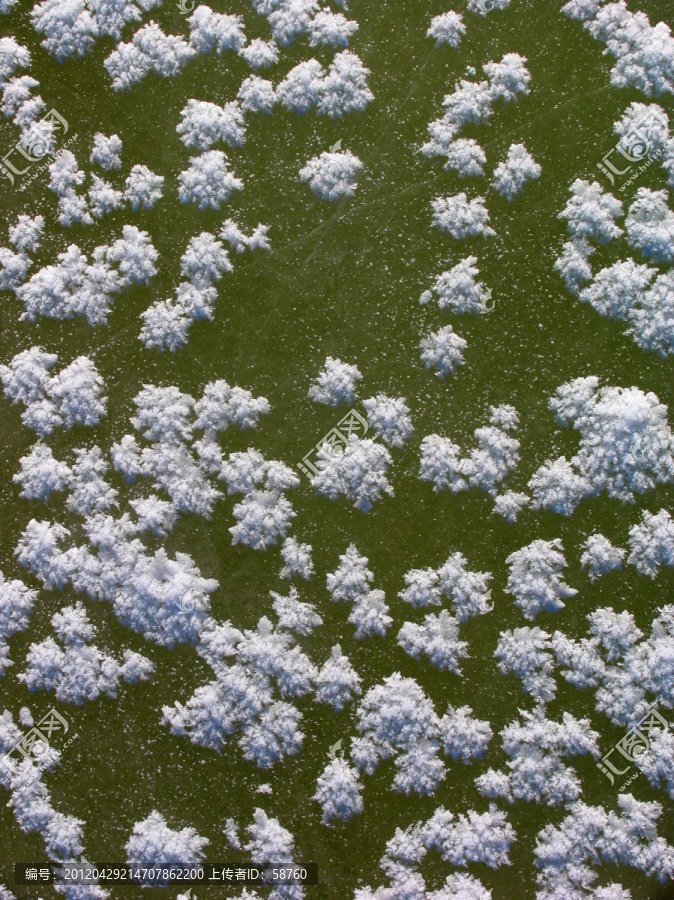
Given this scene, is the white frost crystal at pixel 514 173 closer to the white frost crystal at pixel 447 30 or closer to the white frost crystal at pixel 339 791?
the white frost crystal at pixel 447 30

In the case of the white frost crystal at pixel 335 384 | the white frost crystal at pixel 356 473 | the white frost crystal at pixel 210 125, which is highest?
the white frost crystal at pixel 210 125

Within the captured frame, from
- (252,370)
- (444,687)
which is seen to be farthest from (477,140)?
(444,687)

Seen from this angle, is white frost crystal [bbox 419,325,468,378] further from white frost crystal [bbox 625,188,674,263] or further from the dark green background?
white frost crystal [bbox 625,188,674,263]

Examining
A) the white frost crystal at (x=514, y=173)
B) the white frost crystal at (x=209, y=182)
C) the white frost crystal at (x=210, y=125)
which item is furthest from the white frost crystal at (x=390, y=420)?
the white frost crystal at (x=210, y=125)

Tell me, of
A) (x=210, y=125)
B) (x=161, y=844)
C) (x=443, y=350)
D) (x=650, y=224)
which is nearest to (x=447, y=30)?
(x=210, y=125)

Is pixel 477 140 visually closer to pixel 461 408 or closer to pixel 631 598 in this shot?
pixel 461 408

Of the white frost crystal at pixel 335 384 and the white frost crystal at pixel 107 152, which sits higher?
the white frost crystal at pixel 107 152

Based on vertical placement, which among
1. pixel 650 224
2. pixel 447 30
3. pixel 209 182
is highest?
pixel 447 30

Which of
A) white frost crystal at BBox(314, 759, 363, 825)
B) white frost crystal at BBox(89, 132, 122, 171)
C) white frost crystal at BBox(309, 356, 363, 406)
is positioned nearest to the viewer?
white frost crystal at BBox(314, 759, 363, 825)

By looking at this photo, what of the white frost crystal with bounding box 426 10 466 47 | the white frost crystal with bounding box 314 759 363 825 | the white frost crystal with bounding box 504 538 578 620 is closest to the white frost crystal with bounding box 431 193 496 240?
the white frost crystal with bounding box 426 10 466 47

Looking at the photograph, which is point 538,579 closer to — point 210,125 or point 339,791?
point 339,791

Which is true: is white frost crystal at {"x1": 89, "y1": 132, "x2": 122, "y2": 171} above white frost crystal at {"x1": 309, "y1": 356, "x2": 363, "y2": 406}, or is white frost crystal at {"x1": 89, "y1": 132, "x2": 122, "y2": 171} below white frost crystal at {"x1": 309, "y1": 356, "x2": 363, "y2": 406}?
above
